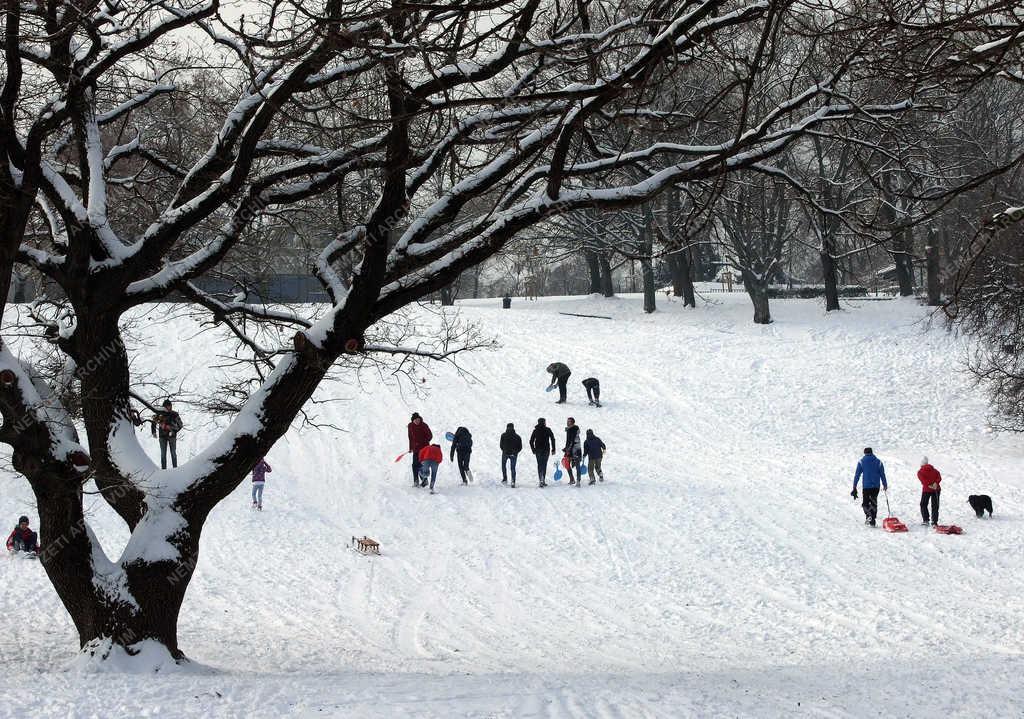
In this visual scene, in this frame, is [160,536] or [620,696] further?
[160,536]

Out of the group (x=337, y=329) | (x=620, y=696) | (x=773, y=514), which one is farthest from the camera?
(x=773, y=514)

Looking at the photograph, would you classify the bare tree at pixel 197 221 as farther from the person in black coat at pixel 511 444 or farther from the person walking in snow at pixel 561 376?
the person walking in snow at pixel 561 376

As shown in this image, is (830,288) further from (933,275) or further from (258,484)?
(258,484)

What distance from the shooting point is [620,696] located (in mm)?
7145

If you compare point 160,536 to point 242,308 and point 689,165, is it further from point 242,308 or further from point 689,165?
point 689,165

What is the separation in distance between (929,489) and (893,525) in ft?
3.16

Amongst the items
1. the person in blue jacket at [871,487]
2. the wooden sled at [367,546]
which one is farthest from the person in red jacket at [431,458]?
the person in blue jacket at [871,487]

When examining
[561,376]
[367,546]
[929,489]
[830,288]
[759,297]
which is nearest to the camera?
[367,546]

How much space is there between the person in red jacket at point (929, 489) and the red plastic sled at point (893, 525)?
0.51 metres

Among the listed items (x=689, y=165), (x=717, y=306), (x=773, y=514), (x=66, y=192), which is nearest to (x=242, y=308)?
(x=66, y=192)

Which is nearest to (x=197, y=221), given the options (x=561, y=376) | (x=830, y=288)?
A: (x=561, y=376)

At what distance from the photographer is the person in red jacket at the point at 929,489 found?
1744cm

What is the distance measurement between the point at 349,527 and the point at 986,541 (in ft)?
36.6

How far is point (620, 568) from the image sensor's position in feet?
51.7
